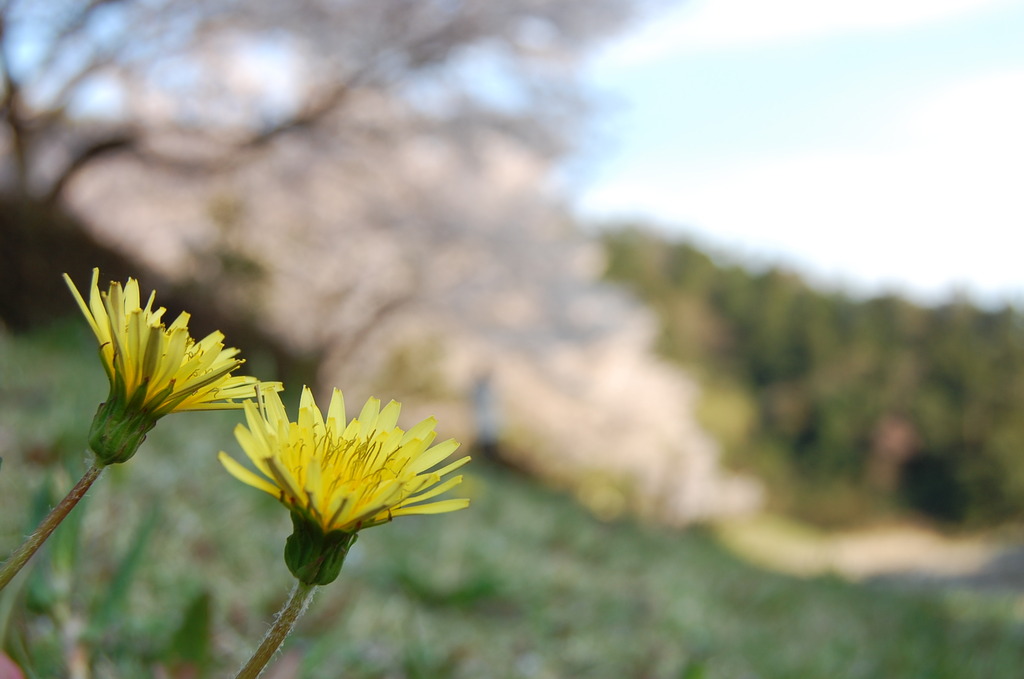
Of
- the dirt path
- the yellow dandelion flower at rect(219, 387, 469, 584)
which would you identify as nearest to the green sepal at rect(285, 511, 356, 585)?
the yellow dandelion flower at rect(219, 387, 469, 584)

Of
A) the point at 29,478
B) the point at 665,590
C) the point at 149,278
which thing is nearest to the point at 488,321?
the point at 149,278

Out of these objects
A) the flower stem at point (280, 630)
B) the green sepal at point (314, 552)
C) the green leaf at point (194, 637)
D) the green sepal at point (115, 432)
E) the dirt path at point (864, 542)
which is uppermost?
the dirt path at point (864, 542)

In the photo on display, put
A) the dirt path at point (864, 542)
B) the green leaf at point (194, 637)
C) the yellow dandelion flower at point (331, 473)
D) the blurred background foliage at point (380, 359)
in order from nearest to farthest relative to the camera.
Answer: the yellow dandelion flower at point (331, 473), the green leaf at point (194, 637), the blurred background foliage at point (380, 359), the dirt path at point (864, 542)

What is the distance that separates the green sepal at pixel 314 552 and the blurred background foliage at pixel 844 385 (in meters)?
20.0

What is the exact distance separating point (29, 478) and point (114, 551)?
0.24 meters

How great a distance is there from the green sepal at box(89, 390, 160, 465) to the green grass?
35 cm

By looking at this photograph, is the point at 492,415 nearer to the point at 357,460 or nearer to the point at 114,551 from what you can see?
the point at 114,551

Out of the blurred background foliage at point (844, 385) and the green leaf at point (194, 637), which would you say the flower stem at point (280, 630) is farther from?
the blurred background foliage at point (844, 385)

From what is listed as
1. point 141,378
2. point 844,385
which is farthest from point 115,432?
point 844,385

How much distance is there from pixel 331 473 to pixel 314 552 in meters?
0.03

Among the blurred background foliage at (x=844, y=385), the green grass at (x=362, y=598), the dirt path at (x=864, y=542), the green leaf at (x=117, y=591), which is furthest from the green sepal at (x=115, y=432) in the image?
the blurred background foliage at (x=844, y=385)

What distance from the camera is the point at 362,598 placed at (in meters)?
1.39

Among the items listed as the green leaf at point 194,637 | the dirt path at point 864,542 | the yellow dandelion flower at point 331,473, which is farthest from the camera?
the dirt path at point 864,542

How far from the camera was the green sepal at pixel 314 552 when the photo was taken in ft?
1.14
